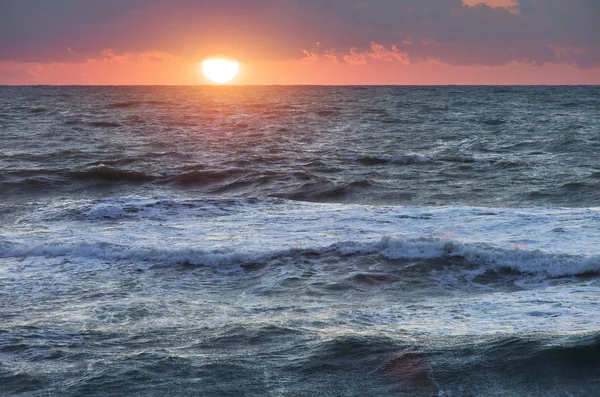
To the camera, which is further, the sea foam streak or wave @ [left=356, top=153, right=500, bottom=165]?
wave @ [left=356, top=153, right=500, bottom=165]

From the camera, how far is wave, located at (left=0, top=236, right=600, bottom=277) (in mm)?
11234

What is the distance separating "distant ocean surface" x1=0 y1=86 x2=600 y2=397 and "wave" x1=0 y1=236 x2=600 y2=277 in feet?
0.14

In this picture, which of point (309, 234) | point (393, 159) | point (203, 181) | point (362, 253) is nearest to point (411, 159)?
point (393, 159)

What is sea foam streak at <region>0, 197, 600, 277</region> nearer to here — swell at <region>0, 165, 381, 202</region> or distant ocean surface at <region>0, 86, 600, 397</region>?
distant ocean surface at <region>0, 86, 600, 397</region>

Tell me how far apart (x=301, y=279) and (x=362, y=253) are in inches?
77.6

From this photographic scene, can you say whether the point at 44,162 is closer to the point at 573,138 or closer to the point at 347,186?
the point at 347,186

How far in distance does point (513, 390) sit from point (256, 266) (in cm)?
602

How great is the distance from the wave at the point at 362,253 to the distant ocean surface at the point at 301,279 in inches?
1.6

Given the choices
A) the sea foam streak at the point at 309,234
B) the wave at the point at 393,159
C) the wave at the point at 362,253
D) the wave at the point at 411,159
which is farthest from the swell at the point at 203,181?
the wave at the point at 362,253

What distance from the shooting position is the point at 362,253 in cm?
1230

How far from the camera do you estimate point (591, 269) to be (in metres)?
10.7

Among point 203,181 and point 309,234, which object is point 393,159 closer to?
point 203,181

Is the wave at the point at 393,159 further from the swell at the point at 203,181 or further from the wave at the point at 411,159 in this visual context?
the swell at the point at 203,181

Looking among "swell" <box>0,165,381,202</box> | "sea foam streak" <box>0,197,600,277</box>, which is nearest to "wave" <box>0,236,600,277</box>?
"sea foam streak" <box>0,197,600,277</box>
